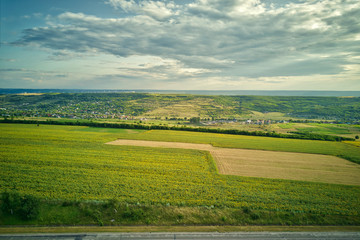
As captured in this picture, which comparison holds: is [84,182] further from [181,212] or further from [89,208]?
[181,212]

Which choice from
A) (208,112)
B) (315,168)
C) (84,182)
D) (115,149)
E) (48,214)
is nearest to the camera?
(48,214)

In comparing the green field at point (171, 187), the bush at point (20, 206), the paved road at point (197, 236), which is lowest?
the paved road at point (197, 236)

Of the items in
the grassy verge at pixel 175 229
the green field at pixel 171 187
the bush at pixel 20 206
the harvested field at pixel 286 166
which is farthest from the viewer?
the harvested field at pixel 286 166

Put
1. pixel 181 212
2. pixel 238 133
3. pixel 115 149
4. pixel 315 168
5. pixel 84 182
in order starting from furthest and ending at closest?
pixel 238 133
pixel 115 149
pixel 315 168
pixel 84 182
pixel 181 212

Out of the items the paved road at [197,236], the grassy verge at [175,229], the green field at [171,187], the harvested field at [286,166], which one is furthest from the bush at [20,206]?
the harvested field at [286,166]

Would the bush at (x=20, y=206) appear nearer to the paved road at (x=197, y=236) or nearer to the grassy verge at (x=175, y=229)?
the grassy verge at (x=175, y=229)

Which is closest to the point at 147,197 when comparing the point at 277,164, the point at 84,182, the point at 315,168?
the point at 84,182

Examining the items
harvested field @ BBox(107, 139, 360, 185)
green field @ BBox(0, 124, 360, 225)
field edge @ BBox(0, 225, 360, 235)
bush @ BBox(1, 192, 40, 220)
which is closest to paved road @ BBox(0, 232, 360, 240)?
field edge @ BBox(0, 225, 360, 235)
